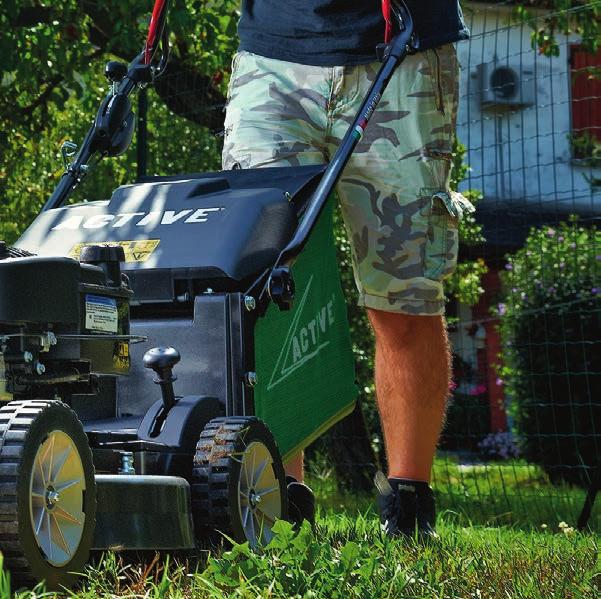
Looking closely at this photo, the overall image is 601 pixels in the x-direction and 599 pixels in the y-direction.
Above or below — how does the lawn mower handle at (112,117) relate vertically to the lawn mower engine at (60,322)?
above

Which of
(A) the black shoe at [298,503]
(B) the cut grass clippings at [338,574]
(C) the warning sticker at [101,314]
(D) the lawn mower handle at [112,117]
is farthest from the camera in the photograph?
(D) the lawn mower handle at [112,117]

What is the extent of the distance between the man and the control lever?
0.71 meters

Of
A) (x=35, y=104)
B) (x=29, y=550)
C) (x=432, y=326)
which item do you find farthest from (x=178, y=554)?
(x=35, y=104)

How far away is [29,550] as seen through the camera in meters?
1.82

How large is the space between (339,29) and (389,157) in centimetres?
34

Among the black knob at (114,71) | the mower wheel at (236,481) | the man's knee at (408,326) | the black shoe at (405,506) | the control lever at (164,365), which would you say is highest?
the black knob at (114,71)

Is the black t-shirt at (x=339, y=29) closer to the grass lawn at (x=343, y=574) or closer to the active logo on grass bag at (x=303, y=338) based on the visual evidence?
the active logo on grass bag at (x=303, y=338)

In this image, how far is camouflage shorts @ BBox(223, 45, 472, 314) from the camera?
303 cm

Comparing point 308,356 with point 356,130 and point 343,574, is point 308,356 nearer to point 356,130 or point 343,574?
point 356,130

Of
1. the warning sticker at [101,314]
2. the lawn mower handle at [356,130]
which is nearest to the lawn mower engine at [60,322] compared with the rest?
the warning sticker at [101,314]

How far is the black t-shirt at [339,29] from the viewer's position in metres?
3.10

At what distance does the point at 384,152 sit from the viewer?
303 cm

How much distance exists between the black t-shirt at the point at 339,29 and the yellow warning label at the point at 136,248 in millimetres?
711

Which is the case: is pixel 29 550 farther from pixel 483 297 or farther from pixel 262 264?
pixel 483 297
